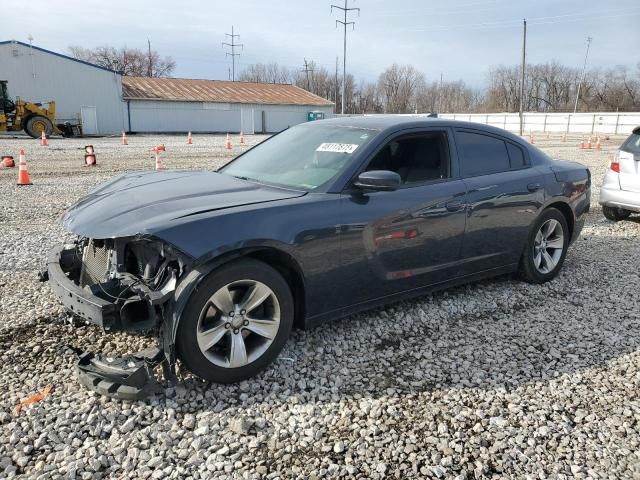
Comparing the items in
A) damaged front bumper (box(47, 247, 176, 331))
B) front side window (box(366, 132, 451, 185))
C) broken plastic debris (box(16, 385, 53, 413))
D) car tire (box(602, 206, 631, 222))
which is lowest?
broken plastic debris (box(16, 385, 53, 413))

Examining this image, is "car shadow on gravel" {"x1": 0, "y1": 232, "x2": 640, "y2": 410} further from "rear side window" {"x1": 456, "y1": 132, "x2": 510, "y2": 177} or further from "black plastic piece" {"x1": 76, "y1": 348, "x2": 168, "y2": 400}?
"rear side window" {"x1": 456, "y1": 132, "x2": 510, "y2": 177}

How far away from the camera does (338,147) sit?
13.0 ft

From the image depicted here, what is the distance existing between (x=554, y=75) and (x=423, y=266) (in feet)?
333

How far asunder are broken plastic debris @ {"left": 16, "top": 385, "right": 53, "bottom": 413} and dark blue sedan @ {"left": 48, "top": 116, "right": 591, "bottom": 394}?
0.29 meters

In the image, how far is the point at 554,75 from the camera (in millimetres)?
92062

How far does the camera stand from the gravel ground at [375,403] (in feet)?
8.30

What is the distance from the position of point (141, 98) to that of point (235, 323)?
142 ft

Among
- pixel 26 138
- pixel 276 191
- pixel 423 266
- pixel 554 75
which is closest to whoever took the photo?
pixel 276 191

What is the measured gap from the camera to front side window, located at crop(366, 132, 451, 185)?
3977 millimetres

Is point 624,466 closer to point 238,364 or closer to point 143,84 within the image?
point 238,364

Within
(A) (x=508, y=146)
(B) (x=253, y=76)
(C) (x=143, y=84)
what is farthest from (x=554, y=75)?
(A) (x=508, y=146)

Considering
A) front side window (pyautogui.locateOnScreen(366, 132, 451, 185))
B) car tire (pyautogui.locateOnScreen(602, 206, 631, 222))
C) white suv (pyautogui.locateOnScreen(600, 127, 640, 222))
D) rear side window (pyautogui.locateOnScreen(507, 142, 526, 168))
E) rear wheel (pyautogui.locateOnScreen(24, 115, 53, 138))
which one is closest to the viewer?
front side window (pyautogui.locateOnScreen(366, 132, 451, 185))

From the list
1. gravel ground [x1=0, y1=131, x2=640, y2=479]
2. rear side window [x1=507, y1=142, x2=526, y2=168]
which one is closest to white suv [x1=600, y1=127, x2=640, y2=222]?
gravel ground [x1=0, y1=131, x2=640, y2=479]

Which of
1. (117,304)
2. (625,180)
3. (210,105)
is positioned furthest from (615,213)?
(210,105)
